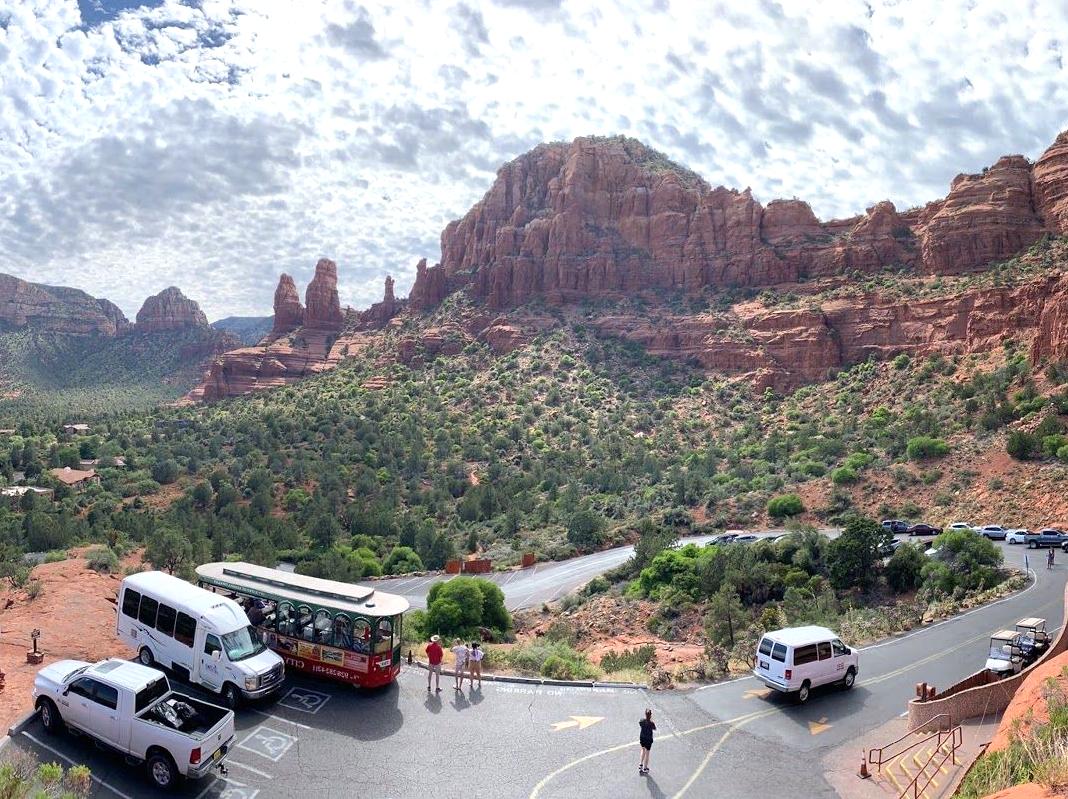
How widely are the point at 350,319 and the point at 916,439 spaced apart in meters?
92.6

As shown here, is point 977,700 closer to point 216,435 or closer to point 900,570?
point 900,570

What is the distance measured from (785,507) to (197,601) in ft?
117

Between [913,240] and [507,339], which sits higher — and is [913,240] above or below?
above

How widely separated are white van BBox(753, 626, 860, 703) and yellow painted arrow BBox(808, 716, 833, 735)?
859mm

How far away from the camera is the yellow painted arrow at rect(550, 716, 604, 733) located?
48.2ft

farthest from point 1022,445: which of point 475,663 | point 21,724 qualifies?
point 21,724

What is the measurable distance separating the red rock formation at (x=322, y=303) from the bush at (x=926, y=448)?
91.6 meters

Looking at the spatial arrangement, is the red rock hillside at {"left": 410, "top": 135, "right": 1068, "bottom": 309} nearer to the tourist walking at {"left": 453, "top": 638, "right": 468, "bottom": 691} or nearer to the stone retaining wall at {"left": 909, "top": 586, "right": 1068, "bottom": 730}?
the stone retaining wall at {"left": 909, "top": 586, "right": 1068, "bottom": 730}

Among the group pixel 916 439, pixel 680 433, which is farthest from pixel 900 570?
pixel 680 433

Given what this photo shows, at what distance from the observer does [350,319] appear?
118000 mm

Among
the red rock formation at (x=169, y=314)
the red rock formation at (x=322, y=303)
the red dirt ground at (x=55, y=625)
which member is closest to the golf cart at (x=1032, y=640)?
the red dirt ground at (x=55, y=625)

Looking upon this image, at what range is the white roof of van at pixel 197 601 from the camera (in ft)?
48.0

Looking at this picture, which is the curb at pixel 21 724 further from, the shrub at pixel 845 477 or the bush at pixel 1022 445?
the bush at pixel 1022 445

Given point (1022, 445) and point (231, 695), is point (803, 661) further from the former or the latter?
point (1022, 445)
